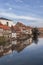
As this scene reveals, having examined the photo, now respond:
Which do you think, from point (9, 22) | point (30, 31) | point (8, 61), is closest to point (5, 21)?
point (9, 22)

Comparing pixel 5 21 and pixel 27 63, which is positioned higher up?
pixel 5 21

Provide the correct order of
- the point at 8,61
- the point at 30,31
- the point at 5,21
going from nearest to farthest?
the point at 8,61, the point at 5,21, the point at 30,31

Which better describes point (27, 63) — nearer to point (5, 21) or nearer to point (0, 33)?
point (0, 33)

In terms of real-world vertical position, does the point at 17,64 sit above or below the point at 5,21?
below

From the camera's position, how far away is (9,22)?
567 inches

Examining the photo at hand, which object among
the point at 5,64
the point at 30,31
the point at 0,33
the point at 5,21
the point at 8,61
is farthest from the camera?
the point at 30,31

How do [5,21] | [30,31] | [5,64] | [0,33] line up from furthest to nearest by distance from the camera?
[30,31], [5,21], [0,33], [5,64]

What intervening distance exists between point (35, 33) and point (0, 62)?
1231 cm

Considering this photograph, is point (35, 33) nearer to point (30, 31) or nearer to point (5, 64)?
point (30, 31)

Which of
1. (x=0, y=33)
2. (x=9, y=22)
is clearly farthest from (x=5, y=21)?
(x=0, y=33)

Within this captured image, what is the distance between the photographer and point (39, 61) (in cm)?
396

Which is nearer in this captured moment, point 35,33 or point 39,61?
point 39,61

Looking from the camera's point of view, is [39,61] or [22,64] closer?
[22,64]

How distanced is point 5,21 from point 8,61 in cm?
1044
